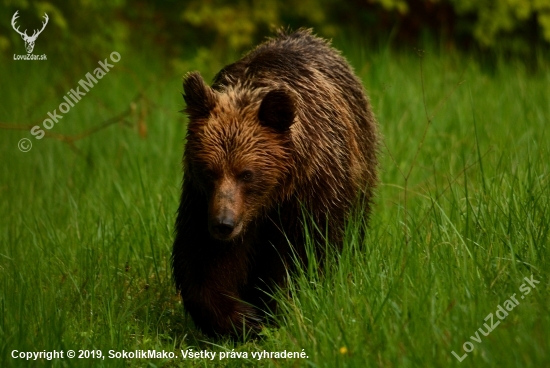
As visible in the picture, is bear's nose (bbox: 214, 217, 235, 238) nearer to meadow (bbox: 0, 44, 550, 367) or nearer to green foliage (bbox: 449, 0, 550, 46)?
meadow (bbox: 0, 44, 550, 367)

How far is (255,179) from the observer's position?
16.2 feet

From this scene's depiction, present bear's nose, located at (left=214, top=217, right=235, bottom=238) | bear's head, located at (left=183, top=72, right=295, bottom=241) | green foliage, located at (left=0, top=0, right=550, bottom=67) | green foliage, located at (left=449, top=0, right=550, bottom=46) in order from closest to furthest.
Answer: bear's nose, located at (left=214, top=217, right=235, bottom=238)
bear's head, located at (left=183, top=72, right=295, bottom=241)
green foliage, located at (left=449, top=0, right=550, bottom=46)
green foliage, located at (left=0, top=0, right=550, bottom=67)

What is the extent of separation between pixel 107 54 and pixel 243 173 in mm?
7101

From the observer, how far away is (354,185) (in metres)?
5.60

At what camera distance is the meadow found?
13.7 ft

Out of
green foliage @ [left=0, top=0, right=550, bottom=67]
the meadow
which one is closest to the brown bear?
the meadow

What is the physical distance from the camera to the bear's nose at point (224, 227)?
470 centimetres

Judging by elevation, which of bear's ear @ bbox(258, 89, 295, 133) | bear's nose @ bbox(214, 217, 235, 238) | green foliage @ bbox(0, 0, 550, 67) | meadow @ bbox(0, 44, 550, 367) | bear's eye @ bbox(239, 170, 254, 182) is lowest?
meadow @ bbox(0, 44, 550, 367)

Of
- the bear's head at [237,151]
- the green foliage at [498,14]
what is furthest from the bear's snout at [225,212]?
the green foliage at [498,14]

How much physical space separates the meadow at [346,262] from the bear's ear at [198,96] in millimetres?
1127

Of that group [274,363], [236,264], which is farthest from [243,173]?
[274,363]

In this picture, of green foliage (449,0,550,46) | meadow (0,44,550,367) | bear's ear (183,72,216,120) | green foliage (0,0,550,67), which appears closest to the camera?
meadow (0,44,550,367)

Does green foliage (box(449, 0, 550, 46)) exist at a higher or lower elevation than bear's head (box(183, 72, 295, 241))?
higher

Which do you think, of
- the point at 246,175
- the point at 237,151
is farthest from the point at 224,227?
the point at 237,151
